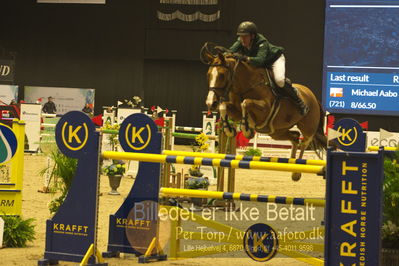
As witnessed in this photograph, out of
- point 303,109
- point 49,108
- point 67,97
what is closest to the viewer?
point 303,109

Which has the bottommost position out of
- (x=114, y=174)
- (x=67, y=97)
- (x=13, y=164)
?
(x=114, y=174)

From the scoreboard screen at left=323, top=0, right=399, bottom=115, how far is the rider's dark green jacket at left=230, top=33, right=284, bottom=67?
11.5 m

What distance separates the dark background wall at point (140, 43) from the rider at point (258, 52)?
512 inches

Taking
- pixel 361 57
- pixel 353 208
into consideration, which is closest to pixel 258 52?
pixel 353 208

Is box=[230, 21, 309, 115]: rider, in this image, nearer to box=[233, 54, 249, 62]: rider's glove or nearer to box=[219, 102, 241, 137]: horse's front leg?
box=[233, 54, 249, 62]: rider's glove

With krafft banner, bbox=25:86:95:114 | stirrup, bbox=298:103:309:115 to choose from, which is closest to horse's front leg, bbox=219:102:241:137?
stirrup, bbox=298:103:309:115

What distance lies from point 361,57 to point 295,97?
11.6 metres

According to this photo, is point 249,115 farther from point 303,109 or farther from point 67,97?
point 67,97

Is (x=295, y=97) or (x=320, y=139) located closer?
(x=295, y=97)

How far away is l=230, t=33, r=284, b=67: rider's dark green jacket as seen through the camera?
5587 mm

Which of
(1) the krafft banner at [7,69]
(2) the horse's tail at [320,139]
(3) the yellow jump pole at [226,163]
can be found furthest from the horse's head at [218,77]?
(1) the krafft banner at [7,69]

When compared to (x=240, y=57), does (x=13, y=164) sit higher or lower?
lower

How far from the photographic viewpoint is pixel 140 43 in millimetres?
20688

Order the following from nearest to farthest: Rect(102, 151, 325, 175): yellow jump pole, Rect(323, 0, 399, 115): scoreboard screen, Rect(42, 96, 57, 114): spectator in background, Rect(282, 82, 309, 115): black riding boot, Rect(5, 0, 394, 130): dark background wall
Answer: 1. Rect(102, 151, 325, 175): yellow jump pole
2. Rect(282, 82, 309, 115): black riding boot
3. Rect(323, 0, 399, 115): scoreboard screen
4. Rect(5, 0, 394, 130): dark background wall
5. Rect(42, 96, 57, 114): spectator in background
